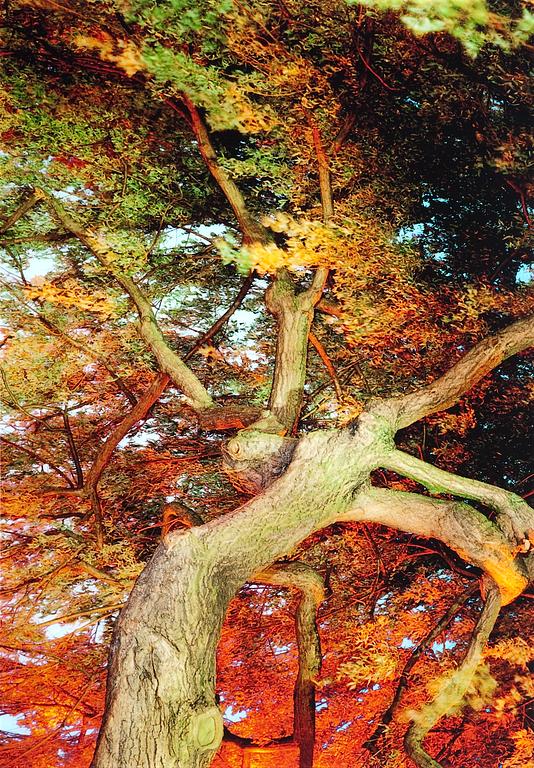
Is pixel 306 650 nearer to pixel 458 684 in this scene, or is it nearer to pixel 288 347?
pixel 458 684

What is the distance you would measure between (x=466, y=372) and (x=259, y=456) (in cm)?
218

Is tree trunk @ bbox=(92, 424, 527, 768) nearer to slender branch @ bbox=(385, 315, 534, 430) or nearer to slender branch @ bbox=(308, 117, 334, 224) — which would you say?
slender branch @ bbox=(385, 315, 534, 430)

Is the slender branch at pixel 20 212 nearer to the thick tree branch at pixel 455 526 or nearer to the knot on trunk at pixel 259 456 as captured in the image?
the knot on trunk at pixel 259 456

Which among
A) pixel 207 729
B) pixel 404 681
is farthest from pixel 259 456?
pixel 404 681

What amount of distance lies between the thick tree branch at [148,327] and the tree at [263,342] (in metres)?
0.03

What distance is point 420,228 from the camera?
655cm

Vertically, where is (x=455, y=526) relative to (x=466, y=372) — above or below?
below

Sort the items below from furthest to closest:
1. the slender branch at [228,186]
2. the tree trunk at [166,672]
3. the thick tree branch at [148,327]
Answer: the slender branch at [228,186]
the thick tree branch at [148,327]
the tree trunk at [166,672]

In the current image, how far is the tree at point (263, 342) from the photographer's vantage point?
405 cm

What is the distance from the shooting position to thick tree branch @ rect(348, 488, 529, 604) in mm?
4070

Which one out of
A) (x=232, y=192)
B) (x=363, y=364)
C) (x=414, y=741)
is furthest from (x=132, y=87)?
(x=414, y=741)

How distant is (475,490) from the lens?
4336 mm

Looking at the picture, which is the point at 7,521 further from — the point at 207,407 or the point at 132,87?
the point at 132,87

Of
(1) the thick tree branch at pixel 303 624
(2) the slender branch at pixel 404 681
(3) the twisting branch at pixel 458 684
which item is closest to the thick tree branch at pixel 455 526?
(3) the twisting branch at pixel 458 684
